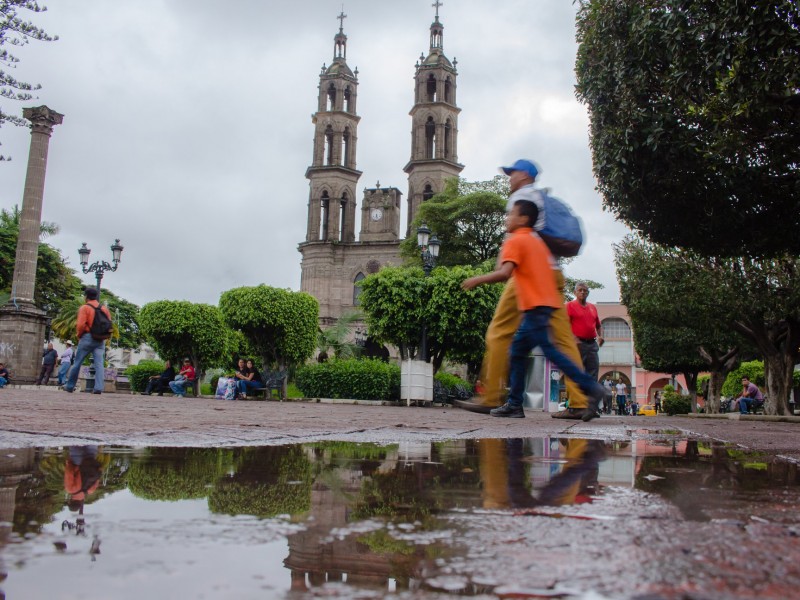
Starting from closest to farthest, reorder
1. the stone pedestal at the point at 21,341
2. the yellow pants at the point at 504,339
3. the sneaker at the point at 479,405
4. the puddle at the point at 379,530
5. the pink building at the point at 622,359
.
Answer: the puddle at the point at 379,530, the yellow pants at the point at 504,339, the sneaker at the point at 479,405, the stone pedestal at the point at 21,341, the pink building at the point at 622,359

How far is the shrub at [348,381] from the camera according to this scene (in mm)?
20000

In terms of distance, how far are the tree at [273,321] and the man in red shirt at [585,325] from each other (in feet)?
55.4

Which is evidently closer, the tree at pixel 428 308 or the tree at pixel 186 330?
the tree at pixel 428 308

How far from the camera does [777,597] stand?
78cm

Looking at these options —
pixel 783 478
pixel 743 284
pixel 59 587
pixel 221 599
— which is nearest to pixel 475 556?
pixel 221 599

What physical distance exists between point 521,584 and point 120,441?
2457 mm

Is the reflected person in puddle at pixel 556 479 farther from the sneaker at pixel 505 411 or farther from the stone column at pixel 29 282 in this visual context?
the stone column at pixel 29 282

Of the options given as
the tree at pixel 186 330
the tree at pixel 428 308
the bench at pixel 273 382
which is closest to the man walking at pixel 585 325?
the tree at pixel 428 308

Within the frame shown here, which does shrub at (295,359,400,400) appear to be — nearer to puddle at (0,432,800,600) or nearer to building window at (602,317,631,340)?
puddle at (0,432,800,600)

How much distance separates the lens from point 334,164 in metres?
52.1

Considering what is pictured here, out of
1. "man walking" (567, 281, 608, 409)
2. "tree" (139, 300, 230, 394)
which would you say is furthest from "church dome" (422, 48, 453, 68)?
"man walking" (567, 281, 608, 409)

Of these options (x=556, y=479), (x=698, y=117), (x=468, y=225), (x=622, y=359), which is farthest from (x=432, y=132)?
(x=556, y=479)

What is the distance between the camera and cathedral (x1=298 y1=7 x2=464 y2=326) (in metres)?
51.0

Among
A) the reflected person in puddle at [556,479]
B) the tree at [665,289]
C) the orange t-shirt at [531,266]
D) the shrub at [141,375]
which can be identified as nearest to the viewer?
the reflected person in puddle at [556,479]
